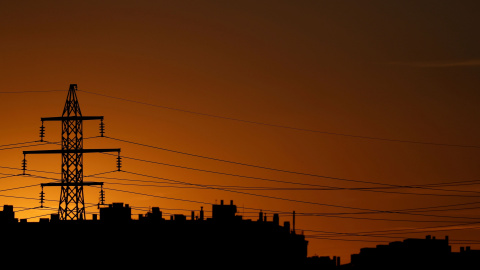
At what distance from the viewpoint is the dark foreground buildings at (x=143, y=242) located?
126 meters

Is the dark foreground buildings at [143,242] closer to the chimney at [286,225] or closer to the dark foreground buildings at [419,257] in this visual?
the chimney at [286,225]

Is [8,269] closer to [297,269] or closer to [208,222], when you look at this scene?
[208,222]

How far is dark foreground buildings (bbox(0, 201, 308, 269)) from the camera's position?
125562mm

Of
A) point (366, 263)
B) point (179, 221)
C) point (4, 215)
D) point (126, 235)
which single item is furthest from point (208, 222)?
point (366, 263)

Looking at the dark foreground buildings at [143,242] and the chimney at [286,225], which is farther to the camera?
the chimney at [286,225]

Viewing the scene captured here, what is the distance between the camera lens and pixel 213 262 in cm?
13612

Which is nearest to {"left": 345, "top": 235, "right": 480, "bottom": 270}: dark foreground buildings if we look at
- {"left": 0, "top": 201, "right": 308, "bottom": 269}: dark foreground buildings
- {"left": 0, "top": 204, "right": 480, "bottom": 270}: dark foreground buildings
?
{"left": 0, "top": 204, "right": 480, "bottom": 270}: dark foreground buildings

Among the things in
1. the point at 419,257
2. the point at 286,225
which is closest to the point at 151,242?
the point at 286,225

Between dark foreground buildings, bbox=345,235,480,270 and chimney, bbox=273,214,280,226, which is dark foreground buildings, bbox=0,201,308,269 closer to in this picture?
chimney, bbox=273,214,280,226

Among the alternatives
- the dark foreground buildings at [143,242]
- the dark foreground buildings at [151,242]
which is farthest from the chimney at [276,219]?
the dark foreground buildings at [143,242]

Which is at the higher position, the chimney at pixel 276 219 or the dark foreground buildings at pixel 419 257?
the chimney at pixel 276 219

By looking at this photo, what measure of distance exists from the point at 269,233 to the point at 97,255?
2880 centimetres

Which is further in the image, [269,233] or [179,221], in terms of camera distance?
[269,233]

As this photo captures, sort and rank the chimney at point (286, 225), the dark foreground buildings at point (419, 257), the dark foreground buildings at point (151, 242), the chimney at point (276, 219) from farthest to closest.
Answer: the dark foreground buildings at point (419, 257), the chimney at point (276, 219), the chimney at point (286, 225), the dark foreground buildings at point (151, 242)
